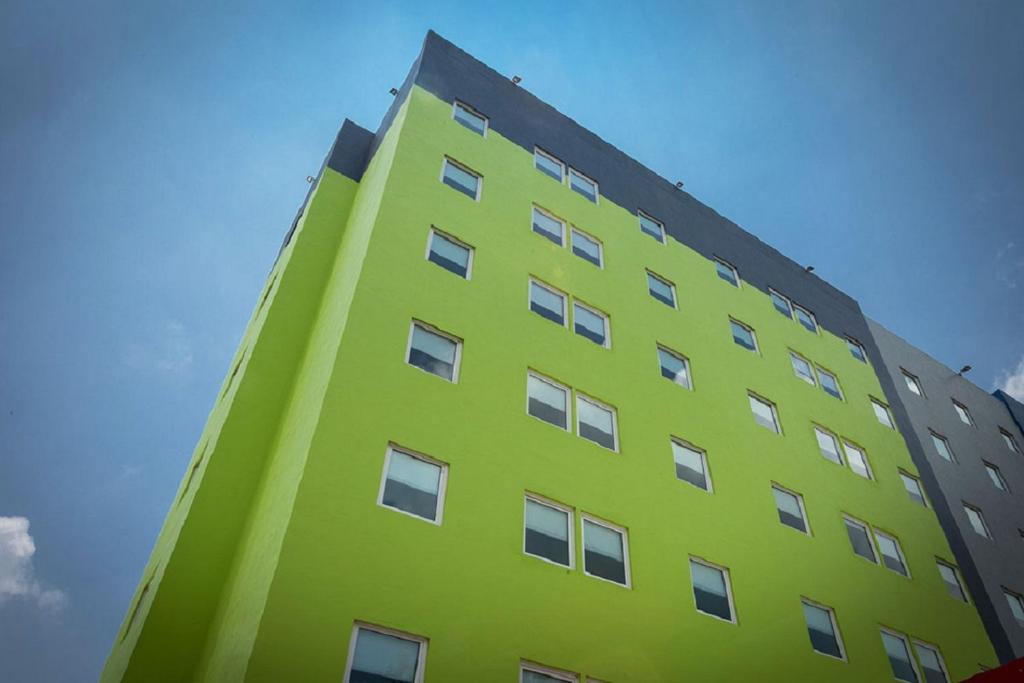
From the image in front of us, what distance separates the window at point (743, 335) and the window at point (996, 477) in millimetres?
15292

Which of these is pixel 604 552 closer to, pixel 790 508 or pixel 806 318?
pixel 790 508

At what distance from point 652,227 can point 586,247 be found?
502 cm

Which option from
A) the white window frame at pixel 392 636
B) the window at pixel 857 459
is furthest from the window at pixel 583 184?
the white window frame at pixel 392 636

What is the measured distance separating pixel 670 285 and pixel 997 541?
666 inches

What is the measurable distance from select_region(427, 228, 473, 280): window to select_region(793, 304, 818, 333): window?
1697 centimetres

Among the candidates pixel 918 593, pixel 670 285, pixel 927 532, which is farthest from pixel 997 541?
pixel 670 285

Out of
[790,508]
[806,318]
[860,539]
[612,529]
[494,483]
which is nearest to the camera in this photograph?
[494,483]

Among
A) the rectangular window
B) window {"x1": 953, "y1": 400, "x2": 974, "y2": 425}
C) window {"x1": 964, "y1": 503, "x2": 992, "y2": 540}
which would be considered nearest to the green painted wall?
the rectangular window

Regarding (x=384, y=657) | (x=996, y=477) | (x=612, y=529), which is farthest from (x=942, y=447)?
(x=384, y=657)

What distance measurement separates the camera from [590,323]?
19.7 metres

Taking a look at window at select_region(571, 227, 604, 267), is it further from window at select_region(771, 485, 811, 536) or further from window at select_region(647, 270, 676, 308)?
window at select_region(771, 485, 811, 536)

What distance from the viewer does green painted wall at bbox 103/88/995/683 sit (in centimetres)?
1164

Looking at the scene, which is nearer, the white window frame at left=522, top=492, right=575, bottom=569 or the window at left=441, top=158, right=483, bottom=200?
the white window frame at left=522, top=492, right=575, bottom=569

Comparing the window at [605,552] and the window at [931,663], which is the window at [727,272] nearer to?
the window at [931,663]
